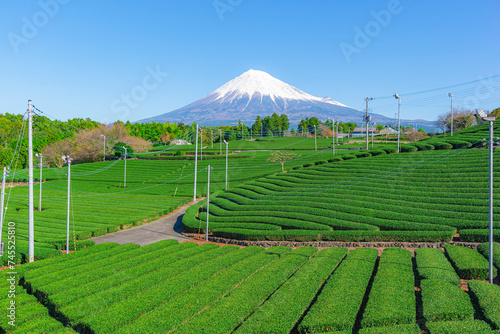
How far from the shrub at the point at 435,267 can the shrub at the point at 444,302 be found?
1004mm

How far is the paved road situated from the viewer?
27.4m

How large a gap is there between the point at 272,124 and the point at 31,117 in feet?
382

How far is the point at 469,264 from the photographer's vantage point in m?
16.5

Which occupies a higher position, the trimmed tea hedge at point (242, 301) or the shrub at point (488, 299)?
the shrub at point (488, 299)

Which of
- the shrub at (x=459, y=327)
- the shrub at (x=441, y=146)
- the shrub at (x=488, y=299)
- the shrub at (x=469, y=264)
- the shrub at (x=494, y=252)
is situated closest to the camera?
the shrub at (x=459, y=327)

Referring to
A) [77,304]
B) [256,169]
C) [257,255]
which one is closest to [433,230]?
[257,255]

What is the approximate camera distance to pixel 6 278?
1577cm

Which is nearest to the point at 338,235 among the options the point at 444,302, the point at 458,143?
the point at 444,302

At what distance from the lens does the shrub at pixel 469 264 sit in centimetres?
1596

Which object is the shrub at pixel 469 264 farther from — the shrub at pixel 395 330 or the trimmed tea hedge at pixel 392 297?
the shrub at pixel 395 330

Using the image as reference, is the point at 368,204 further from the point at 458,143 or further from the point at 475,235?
the point at 458,143

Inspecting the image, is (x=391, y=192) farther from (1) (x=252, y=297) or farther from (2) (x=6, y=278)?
(2) (x=6, y=278)

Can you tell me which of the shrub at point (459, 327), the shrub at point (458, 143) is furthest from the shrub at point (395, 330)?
the shrub at point (458, 143)

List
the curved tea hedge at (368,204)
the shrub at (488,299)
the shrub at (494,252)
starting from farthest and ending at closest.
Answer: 1. the curved tea hedge at (368,204)
2. the shrub at (494,252)
3. the shrub at (488,299)
